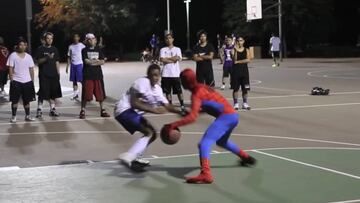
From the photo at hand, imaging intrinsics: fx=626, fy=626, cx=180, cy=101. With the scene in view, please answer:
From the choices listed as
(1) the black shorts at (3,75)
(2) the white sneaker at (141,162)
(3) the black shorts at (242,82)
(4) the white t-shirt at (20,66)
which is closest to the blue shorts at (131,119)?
(2) the white sneaker at (141,162)

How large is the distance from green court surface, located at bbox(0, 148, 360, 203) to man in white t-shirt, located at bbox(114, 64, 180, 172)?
243 mm

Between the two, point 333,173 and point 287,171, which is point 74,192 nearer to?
point 287,171

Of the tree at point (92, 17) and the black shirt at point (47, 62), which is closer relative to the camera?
the black shirt at point (47, 62)

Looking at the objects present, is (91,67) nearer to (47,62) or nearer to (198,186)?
(47,62)

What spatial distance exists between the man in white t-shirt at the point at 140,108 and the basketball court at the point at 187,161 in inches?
9.9

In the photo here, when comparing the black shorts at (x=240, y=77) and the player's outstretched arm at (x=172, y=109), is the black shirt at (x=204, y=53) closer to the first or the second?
the black shorts at (x=240, y=77)

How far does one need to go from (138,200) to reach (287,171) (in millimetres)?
2342

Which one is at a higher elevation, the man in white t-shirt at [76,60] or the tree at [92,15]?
the tree at [92,15]

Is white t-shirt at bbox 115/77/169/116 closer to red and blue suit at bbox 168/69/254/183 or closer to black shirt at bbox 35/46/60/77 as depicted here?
red and blue suit at bbox 168/69/254/183

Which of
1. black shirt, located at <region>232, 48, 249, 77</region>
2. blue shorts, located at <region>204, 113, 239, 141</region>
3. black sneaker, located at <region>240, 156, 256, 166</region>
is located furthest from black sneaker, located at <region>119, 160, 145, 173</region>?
black shirt, located at <region>232, 48, 249, 77</region>

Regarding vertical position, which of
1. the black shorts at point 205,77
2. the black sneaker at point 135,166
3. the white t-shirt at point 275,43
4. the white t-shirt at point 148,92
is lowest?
the black sneaker at point 135,166

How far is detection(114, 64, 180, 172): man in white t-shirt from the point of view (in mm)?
8125

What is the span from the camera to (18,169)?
28.3ft

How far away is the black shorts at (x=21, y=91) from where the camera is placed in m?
13.7
